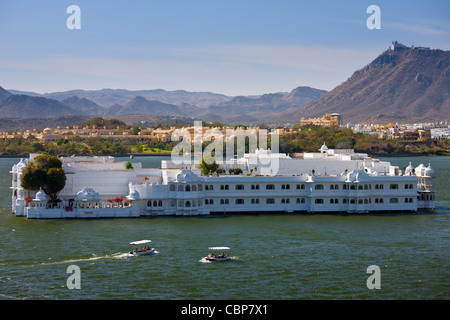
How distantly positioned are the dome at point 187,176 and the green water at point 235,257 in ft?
10.0

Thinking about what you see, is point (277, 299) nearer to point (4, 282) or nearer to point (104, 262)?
point (104, 262)

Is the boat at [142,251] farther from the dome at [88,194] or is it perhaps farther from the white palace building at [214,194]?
the dome at [88,194]

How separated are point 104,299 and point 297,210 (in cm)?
Answer: 2656

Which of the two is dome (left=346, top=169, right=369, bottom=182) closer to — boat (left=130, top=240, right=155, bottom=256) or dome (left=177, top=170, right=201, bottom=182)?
dome (left=177, top=170, right=201, bottom=182)

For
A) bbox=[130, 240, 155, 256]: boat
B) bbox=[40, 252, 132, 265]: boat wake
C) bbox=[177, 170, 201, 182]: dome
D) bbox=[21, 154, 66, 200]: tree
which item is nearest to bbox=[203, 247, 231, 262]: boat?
bbox=[130, 240, 155, 256]: boat

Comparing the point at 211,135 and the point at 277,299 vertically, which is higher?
the point at 211,135

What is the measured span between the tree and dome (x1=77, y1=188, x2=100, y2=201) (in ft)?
8.06

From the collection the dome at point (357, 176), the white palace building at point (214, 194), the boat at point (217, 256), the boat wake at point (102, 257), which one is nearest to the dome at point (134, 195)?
the white palace building at point (214, 194)

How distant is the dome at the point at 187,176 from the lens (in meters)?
53.8

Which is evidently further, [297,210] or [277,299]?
[297,210]

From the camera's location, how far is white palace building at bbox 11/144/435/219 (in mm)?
53094
